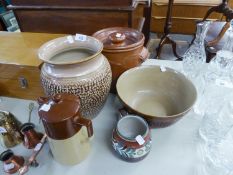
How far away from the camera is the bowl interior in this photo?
70 cm

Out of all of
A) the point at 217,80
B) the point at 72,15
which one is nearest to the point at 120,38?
the point at 217,80

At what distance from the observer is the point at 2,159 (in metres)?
0.55

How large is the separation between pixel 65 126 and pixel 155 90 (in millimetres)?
400

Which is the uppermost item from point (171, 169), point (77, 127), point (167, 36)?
point (77, 127)

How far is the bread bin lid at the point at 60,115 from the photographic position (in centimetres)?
46

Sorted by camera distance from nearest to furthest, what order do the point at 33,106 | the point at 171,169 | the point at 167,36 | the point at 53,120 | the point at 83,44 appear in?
the point at 53,120 < the point at 171,169 < the point at 83,44 < the point at 33,106 < the point at 167,36

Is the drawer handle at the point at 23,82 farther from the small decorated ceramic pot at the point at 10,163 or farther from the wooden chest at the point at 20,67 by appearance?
the small decorated ceramic pot at the point at 10,163

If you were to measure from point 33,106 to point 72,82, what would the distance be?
31cm

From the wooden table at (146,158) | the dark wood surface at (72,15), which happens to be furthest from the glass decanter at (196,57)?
the dark wood surface at (72,15)

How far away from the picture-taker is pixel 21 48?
805 mm

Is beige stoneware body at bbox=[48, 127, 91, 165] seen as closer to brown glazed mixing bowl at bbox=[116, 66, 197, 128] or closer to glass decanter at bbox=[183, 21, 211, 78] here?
brown glazed mixing bowl at bbox=[116, 66, 197, 128]

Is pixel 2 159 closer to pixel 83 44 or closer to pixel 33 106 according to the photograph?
pixel 33 106

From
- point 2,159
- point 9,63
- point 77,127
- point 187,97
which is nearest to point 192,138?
point 187,97

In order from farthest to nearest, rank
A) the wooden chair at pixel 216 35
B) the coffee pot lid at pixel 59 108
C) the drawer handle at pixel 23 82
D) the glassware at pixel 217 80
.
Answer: the wooden chair at pixel 216 35, the drawer handle at pixel 23 82, the glassware at pixel 217 80, the coffee pot lid at pixel 59 108
